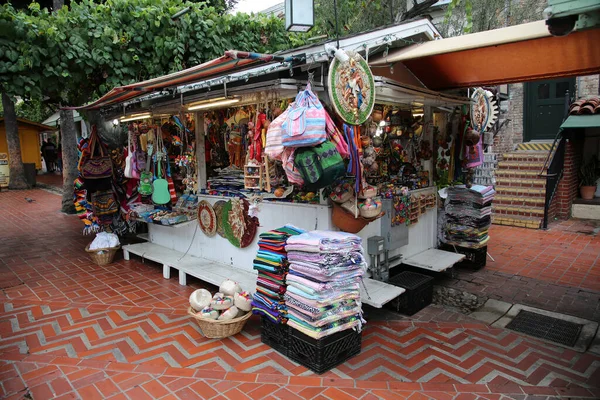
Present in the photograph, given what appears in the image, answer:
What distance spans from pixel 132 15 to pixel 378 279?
535cm

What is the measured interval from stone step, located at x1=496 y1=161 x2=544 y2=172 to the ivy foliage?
6736 mm

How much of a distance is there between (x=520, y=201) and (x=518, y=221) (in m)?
0.51

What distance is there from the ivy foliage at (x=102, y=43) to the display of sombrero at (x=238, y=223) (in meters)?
2.86

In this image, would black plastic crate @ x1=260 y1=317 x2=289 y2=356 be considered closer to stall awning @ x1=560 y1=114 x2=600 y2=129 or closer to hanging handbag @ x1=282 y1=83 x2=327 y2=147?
hanging handbag @ x1=282 y1=83 x2=327 y2=147

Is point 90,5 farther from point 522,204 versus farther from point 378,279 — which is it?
point 522,204

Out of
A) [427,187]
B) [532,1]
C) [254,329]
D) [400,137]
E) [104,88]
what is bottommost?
[254,329]

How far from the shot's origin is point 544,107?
10.6 metres

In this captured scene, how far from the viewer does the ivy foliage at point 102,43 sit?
540 centimetres

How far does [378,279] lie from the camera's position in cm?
468

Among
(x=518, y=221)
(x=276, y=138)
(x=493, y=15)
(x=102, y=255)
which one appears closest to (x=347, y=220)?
(x=276, y=138)

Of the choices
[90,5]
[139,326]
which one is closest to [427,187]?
[139,326]

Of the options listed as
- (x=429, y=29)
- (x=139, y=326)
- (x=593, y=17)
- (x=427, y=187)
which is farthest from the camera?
(x=427, y=187)

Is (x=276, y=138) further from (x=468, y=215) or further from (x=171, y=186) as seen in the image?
(x=468, y=215)

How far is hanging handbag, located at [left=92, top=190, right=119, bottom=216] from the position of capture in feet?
21.9
